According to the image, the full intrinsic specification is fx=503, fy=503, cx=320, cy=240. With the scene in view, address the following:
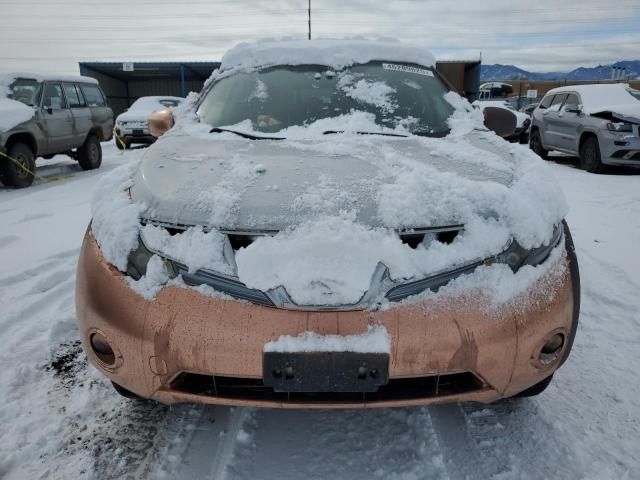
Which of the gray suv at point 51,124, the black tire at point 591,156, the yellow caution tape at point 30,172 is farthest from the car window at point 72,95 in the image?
the black tire at point 591,156

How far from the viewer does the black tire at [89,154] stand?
1048 centimetres

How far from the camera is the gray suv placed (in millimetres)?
8273

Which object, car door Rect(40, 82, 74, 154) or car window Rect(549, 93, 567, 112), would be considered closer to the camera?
car door Rect(40, 82, 74, 154)

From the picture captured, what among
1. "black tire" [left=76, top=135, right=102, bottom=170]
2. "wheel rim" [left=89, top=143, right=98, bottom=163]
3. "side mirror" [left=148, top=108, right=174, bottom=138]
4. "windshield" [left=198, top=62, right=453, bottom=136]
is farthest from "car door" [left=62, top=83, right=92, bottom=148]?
"windshield" [left=198, top=62, right=453, bottom=136]

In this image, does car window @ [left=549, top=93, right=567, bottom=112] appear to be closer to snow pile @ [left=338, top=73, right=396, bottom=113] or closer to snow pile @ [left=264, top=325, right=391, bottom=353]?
snow pile @ [left=338, top=73, right=396, bottom=113]

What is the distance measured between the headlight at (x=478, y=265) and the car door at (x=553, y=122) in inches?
391

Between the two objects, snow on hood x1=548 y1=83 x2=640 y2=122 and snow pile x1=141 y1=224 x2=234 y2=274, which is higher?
snow on hood x1=548 y1=83 x2=640 y2=122

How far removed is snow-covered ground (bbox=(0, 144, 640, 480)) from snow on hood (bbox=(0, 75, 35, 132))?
629 centimetres

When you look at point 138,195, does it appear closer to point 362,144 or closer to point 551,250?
point 362,144

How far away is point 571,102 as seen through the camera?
34.4ft

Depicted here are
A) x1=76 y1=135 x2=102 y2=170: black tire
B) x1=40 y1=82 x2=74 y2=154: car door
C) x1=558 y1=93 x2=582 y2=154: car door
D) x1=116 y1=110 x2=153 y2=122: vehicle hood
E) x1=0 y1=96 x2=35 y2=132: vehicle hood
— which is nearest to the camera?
x1=0 y1=96 x2=35 y2=132: vehicle hood

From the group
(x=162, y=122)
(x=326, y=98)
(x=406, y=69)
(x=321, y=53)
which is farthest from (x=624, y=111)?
(x=162, y=122)

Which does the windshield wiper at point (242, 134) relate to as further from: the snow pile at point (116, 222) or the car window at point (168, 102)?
the car window at point (168, 102)

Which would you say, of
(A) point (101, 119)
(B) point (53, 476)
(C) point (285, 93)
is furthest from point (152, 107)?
(B) point (53, 476)
